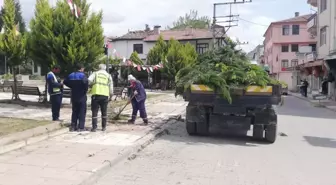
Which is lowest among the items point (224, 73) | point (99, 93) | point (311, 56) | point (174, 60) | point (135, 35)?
point (99, 93)

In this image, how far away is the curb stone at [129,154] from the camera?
5.59 m

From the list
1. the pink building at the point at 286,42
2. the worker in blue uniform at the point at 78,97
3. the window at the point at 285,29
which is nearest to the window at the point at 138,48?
the pink building at the point at 286,42

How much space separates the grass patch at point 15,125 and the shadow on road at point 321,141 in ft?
22.7

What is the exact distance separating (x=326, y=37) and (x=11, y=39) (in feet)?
88.0

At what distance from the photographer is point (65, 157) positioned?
659cm

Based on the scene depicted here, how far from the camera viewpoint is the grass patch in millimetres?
8305

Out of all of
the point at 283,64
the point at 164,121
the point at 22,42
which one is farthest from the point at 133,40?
the point at 164,121

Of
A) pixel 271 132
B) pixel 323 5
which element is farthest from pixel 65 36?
pixel 323 5

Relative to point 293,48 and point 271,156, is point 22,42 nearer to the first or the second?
point 271,156

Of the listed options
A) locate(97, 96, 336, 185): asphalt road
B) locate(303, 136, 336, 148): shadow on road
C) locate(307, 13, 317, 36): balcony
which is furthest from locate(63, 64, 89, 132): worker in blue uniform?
locate(307, 13, 317, 36): balcony

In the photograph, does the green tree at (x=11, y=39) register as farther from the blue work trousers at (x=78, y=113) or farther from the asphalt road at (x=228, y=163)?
the asphalt road at (x=228, y=163)

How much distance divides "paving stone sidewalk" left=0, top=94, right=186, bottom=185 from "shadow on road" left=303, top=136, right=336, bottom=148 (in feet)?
14.5

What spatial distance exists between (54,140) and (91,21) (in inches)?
295

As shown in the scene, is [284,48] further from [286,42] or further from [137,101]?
[137,101]
